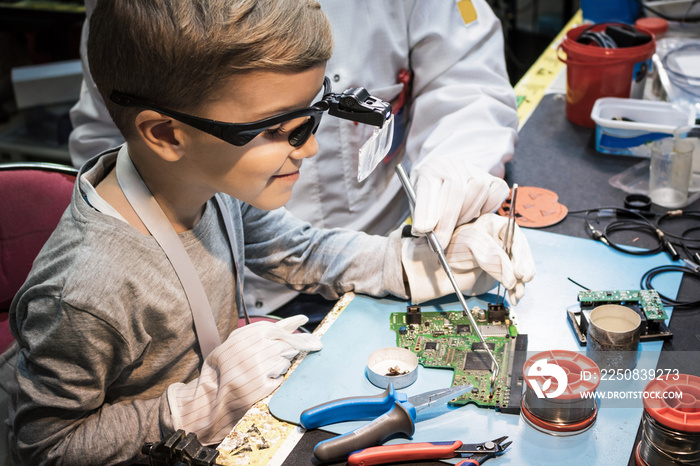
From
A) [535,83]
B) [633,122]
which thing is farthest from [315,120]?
[535,83]

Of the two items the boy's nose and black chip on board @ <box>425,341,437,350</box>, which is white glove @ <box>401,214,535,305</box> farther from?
→ the boy's nose

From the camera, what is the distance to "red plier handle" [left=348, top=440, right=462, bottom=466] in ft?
2.75

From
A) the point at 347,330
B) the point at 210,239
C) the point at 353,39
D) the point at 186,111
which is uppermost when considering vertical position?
the point at 186,111

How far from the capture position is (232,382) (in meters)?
0.98

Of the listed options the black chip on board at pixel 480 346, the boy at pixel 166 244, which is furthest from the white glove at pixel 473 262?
the black chip on board at pixel 480 346

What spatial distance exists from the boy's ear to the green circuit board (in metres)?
0.46

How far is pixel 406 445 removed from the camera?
0.85 meters

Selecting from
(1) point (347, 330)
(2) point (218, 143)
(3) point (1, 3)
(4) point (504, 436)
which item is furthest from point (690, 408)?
(3) point (1, 3)

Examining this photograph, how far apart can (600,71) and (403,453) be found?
1227mm

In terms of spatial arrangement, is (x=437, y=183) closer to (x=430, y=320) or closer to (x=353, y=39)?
(x=430, y=320)

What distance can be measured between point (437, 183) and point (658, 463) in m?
0.57

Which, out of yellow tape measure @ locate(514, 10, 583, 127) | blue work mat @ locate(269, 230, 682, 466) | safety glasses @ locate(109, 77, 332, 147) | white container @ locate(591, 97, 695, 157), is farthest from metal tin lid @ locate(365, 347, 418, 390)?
yellow tape measure @ locate(514, 10, 583, 127)

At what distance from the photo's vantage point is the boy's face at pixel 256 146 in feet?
2.94

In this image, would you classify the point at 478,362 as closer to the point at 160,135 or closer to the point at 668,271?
the point at 668,271
